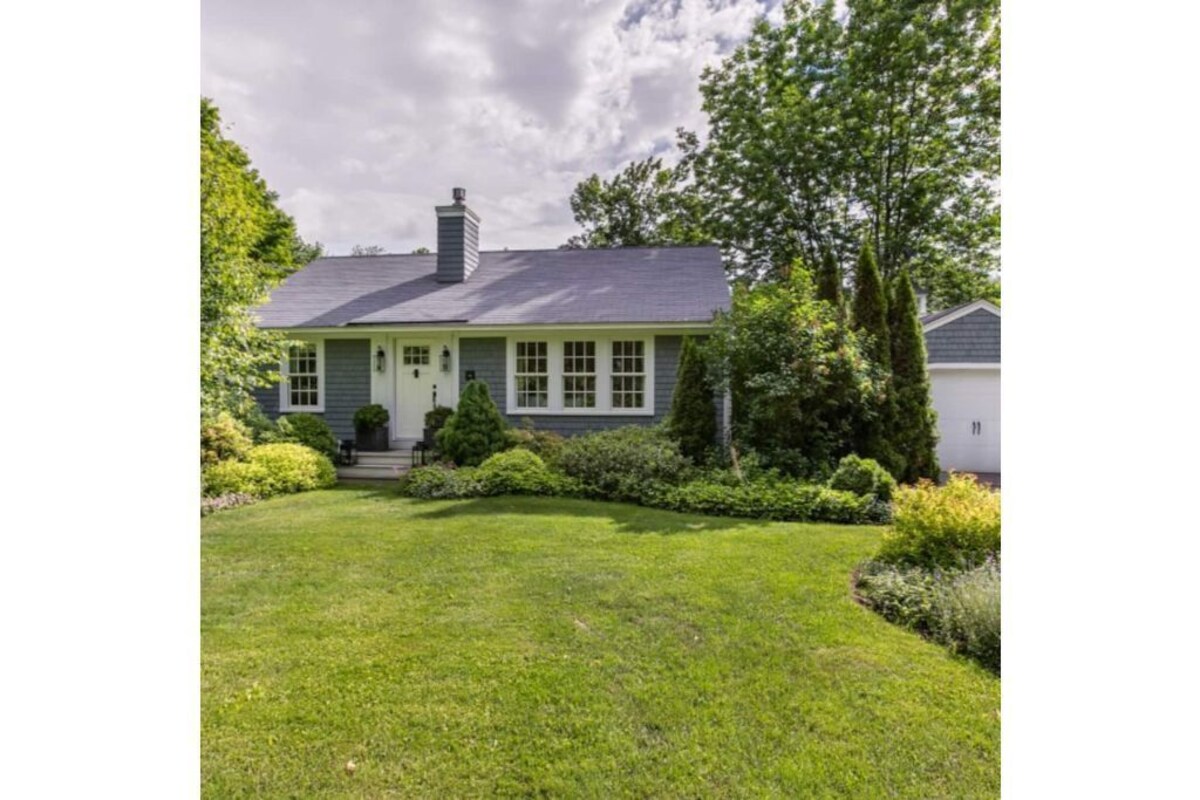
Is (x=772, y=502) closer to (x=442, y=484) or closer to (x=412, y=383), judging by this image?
(x=442, y=484)

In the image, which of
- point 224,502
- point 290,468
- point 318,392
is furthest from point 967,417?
point 318,392

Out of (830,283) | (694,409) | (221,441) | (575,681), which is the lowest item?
(575,681)

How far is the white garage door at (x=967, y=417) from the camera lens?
10844mm

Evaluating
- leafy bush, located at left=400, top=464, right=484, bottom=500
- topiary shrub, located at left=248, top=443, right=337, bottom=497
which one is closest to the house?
topiary shrub, located at left=248, top=443, right=337, bottom=497

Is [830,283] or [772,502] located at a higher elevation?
[830,283]

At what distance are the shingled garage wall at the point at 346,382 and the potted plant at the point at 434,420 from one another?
5.64ft

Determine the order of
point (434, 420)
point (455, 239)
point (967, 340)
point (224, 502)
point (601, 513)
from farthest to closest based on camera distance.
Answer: point (455, 239)
point (967, 340)
point (434, 420)
point (224, 502)
point (601, 513)

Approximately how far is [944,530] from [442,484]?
238 inches

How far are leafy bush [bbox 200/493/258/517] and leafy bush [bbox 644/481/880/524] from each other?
5.44 meters

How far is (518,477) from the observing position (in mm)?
7680

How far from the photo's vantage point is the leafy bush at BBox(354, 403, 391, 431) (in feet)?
33.8

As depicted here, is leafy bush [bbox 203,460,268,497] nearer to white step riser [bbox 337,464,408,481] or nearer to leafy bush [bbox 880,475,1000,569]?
white step riser [bbox 337,464,408,481]

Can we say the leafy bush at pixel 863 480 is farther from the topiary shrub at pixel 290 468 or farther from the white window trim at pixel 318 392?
the white window trim at pixel 318 392
